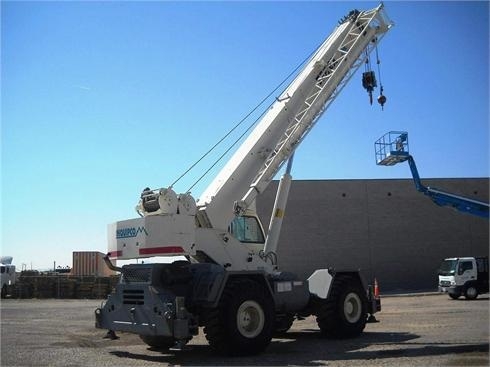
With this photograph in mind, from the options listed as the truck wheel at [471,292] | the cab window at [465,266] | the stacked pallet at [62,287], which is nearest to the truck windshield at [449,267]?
the cab window at [465,266]

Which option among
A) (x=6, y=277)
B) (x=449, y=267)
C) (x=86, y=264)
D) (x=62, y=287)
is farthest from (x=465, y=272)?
(x=86, y=264)

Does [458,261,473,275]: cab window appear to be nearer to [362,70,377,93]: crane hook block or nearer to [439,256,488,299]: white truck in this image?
[439,256,488,299]: white truck

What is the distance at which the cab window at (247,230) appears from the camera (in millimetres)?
13586

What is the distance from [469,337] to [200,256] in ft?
22.1

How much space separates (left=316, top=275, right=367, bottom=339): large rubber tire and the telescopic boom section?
3.32 m

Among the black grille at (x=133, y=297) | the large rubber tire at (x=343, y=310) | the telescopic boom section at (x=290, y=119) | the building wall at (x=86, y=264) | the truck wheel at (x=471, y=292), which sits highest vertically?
the telescopic boom section at (x=290, y=119)

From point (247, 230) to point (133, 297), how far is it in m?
3.45

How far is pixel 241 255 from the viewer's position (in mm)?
13273

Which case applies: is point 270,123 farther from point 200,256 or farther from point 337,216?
point 337,216

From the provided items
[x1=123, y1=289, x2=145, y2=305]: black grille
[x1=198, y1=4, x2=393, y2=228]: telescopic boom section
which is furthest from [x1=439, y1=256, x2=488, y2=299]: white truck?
[x1=123, y1=289, x2=145, y2=305]: black grille

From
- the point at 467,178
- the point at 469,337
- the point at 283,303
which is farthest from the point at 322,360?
the point at 467,178

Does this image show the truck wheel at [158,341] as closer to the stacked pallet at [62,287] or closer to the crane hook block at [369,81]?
the crane hook block at [369,81]

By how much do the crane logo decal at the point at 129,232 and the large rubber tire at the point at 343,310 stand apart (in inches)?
210

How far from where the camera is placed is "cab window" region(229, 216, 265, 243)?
1359 cm
